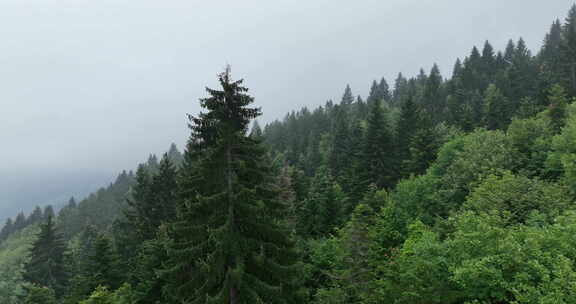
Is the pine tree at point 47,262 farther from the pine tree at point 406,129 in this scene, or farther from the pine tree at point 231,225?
the pine tree at point 406,129

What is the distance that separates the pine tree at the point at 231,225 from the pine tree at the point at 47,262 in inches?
2077

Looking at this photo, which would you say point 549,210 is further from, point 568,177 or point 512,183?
point 568,177

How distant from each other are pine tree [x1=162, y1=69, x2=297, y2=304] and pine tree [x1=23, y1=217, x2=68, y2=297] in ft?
173

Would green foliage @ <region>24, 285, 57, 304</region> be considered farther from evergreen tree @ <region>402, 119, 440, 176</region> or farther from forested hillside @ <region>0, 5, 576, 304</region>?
evergreen tree @ <region>402, 119, 440, 176</region>

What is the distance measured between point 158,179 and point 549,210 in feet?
119

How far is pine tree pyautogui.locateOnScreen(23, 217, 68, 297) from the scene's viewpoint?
56.5 meters

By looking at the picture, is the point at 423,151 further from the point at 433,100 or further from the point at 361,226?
the point at 433,100

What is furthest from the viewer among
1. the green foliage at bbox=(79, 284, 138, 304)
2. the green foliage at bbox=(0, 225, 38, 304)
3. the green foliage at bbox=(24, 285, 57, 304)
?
the green foliage at bbox=(0, 225, 38, 304)

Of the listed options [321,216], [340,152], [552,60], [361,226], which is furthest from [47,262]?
[552,60]

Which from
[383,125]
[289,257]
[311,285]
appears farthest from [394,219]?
[289,257]

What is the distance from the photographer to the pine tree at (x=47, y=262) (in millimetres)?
56469

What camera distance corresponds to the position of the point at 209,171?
15.7 metres

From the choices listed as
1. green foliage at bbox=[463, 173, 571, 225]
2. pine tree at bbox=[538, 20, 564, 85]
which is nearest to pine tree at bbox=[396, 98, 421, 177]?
green foliage at bbox=[463, 173, 571, 225]

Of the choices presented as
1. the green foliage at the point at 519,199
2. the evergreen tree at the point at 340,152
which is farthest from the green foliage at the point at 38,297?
the evergreen tree at the point at 340,152
